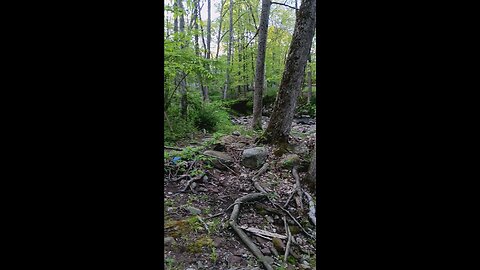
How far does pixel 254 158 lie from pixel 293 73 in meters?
1.74

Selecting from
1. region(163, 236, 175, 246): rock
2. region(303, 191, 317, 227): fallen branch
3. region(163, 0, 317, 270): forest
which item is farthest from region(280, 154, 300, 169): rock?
region(163, 236, 175, 246): rock

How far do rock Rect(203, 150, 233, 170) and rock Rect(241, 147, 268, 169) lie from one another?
0.26 m

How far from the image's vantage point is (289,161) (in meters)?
4.54

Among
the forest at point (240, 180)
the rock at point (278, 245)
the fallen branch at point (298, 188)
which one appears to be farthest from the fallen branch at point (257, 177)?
the rock at point (278, 245)

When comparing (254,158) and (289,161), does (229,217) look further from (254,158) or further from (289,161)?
(289,161)

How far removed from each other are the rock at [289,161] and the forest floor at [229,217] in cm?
4

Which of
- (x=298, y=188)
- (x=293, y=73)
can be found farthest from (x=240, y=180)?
(x=293, y=73)

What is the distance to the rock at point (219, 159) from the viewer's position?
4430 millimetres

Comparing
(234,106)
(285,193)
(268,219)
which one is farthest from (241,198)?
(234,106)

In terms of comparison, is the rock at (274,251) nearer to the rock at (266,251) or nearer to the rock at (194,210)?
the rock at (266,251)

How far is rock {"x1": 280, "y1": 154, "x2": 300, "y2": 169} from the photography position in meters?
4.46
